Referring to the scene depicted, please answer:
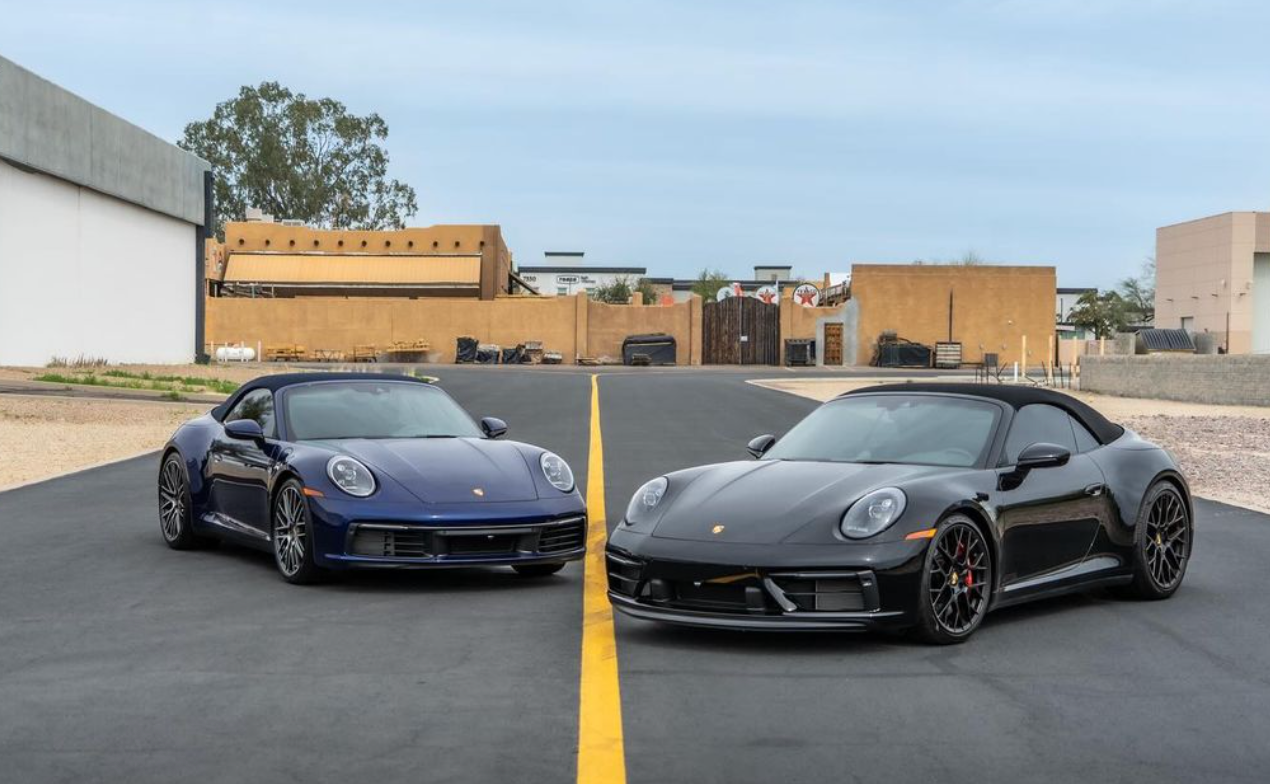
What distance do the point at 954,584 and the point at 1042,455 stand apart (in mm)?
901

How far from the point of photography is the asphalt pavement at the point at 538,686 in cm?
515

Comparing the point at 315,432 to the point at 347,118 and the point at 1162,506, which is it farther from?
the point at 347,118

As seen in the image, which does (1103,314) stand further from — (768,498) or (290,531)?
(768,498)

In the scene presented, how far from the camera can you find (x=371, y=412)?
10.1 metres

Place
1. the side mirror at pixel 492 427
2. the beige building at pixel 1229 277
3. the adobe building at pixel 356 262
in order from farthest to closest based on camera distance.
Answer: the adobe building at pixel 356 262 < the beige building at pixel 1229 277 < the side mirror at pixel 492 427

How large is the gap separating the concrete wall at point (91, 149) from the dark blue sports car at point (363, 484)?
1092 inches

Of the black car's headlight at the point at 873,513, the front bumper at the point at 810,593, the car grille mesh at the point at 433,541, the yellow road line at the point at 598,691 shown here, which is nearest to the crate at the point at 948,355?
the yellow road line at the point at 598,691

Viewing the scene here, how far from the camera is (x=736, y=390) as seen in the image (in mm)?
37750

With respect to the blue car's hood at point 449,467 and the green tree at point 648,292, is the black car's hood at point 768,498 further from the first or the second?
the green tree at point 648,292

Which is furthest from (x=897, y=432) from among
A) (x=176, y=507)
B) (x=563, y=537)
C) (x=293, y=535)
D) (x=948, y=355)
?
(x=948, y=355)

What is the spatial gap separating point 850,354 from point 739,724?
69433 millimetres

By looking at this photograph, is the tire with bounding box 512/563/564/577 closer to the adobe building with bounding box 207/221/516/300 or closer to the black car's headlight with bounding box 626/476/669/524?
the black car's headlight with bounding box 626/476/669/524

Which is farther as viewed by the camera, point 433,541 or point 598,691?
point 433,541

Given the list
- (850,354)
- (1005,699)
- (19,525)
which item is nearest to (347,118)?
(850,354)
